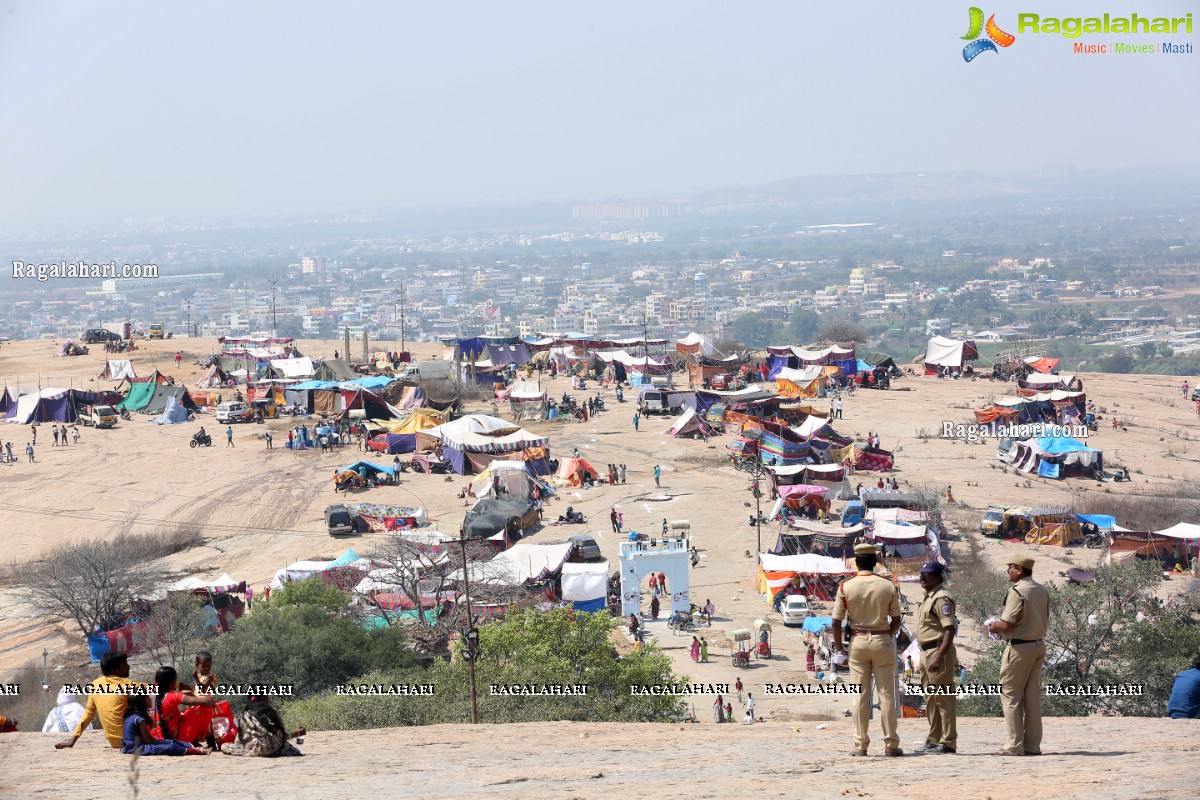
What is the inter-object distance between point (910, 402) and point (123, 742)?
39.5 meters

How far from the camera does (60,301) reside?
17225 centimetres

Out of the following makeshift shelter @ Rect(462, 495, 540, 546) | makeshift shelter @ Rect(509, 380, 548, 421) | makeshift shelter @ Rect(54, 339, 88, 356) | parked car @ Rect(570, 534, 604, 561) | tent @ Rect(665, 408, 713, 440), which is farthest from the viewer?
makeshift shelter @ Rect(54, 339, 88, 356)

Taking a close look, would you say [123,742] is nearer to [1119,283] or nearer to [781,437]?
[781,437]

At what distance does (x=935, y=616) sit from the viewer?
712 centimetres

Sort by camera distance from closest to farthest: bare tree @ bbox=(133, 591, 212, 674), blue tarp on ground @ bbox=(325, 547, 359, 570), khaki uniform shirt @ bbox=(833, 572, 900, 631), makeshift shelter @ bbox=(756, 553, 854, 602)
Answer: khaki uniform shirt @ bbox=(833, 572, 900, 631), bare tree @ bbox=(133, 591, 212, 674), makeshift shelter @ bbox=(756, 553, 854, 602), blue tarp on ground @ bbox=(325, 547, 359, 570)

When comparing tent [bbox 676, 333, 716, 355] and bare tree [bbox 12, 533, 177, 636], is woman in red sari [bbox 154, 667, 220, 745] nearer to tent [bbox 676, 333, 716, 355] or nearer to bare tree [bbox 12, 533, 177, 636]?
bare tree [bbox 12, 533, 177, 636]

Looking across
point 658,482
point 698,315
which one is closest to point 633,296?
point 698,315

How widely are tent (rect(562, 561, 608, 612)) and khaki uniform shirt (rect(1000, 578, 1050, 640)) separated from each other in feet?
44.4

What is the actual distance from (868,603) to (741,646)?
11.7 m

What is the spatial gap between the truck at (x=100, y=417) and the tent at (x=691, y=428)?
62.7ft

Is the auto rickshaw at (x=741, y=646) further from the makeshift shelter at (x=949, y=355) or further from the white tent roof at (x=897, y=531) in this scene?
the makeshift shelter at (x=949, y=355)

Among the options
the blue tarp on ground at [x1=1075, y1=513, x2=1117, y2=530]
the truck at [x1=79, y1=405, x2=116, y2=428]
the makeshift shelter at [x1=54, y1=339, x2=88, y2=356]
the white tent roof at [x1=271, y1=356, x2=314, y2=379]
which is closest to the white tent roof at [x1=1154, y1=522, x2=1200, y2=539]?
the blue tarp on ground at [x1=1075, y1=513, x2=1117, y2=530]

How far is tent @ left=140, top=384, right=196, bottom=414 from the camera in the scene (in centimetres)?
4228

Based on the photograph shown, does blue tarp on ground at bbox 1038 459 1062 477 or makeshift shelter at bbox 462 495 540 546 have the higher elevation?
makeshift shelter at bbox 462 495 540 546
